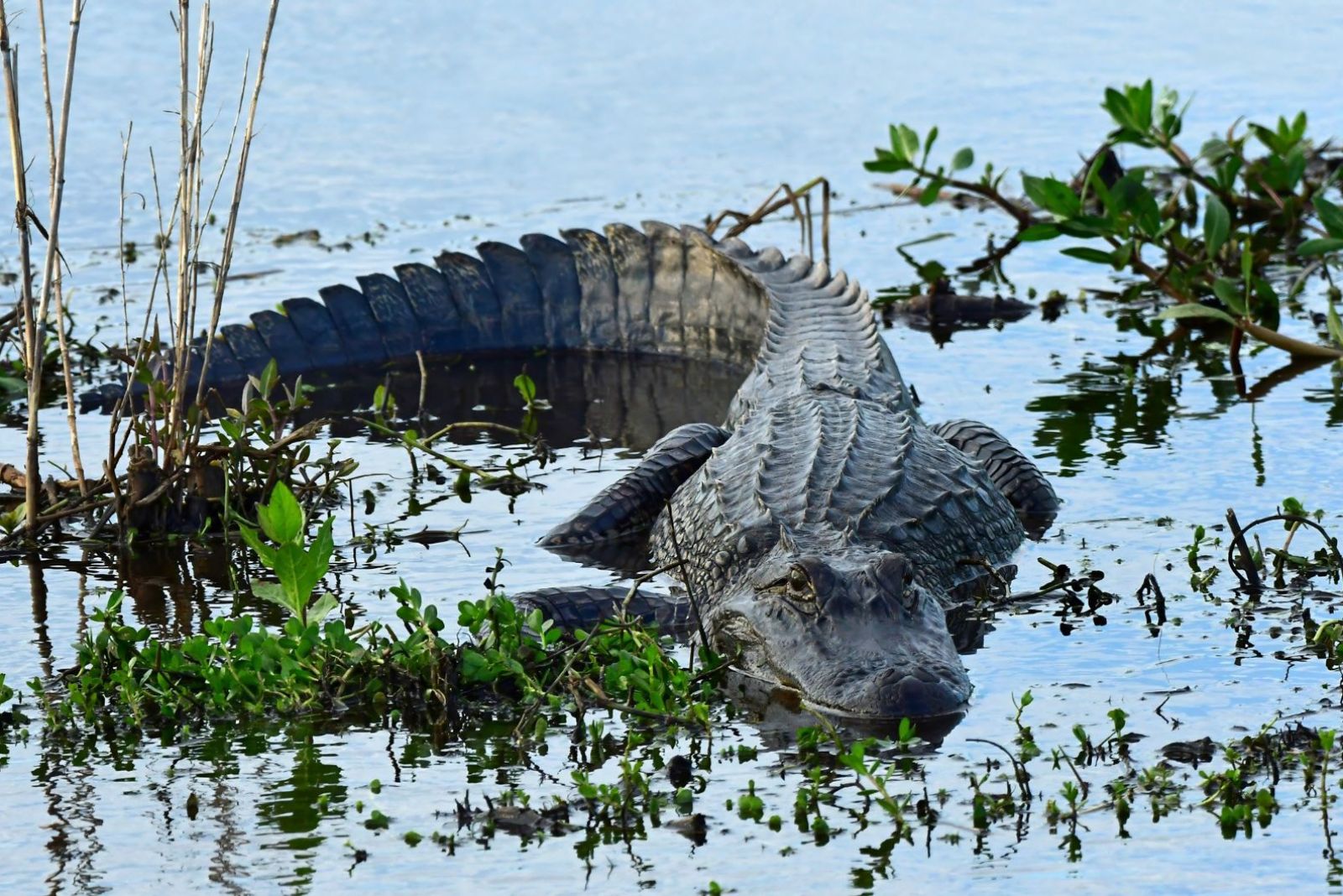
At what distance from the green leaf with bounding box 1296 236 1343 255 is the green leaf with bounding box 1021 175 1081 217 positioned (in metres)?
0.87

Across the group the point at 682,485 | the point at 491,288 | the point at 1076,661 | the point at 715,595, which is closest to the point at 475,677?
the point at 715,595

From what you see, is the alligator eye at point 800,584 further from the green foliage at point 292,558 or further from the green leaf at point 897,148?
the green leaf at point 897,148

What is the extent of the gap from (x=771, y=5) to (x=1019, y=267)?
623 centimetres

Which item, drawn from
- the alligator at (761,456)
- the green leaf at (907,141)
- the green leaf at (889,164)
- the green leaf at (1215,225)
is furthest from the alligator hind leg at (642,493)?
the green leaf at (1215,225)

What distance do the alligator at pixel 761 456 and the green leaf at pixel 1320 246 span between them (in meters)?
1.50

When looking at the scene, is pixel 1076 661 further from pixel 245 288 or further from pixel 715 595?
pixel 245 288

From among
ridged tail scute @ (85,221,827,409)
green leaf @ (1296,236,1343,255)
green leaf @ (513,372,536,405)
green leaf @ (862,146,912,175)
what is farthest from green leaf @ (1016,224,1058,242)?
green leaf @ (513,372,536,405)

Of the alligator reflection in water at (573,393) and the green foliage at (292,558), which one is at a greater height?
the alligator reflection in water at (573,393)

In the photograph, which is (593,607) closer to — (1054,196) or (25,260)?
(25,260)

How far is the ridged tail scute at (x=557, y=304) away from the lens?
8617 millimetres

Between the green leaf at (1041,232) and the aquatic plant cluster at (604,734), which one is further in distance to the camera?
the green leaf at (1041,232)

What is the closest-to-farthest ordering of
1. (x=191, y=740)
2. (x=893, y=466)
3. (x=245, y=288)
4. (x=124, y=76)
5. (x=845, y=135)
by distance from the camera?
(x=191, y=740) → (x=893, y=466) → (x=245, y=288) → (x=845, y=135) → (x=124, y=76)

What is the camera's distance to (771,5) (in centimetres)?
1563

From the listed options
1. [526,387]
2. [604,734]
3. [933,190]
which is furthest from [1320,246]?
[604,734]
